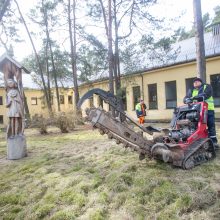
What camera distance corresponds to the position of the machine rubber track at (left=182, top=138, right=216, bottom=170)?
5.84 meters

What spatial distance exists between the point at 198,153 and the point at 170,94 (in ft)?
59.7

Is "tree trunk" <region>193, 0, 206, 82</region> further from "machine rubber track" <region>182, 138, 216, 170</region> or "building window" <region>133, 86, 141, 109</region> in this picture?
"building window" <region>133, 86, 141, 109</region>

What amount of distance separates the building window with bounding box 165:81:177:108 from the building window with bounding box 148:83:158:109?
1.33m

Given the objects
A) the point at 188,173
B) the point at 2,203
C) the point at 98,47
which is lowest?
the point at 2,203

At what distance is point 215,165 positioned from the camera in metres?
6.02

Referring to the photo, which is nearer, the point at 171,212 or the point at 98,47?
the point at 171,212

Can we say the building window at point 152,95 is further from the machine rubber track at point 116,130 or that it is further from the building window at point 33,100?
the building window at point 33,100

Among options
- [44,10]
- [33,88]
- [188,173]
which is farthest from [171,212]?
[33,88]

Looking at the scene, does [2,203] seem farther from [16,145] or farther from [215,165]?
[215,165]

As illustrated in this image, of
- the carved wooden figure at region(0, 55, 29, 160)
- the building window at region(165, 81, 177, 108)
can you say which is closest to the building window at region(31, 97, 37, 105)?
the building window at region(165, 81, 177, 108)

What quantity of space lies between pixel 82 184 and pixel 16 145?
393 cm

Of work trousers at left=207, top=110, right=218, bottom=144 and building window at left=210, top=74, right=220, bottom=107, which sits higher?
building window at left=210, top=74, right=220, bottom=107

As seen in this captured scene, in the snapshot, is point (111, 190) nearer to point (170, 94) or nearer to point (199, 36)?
point (199, 36)

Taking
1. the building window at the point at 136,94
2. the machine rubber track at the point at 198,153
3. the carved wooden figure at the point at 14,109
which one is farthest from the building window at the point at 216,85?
the carved wooden figure at the point at 14,109
